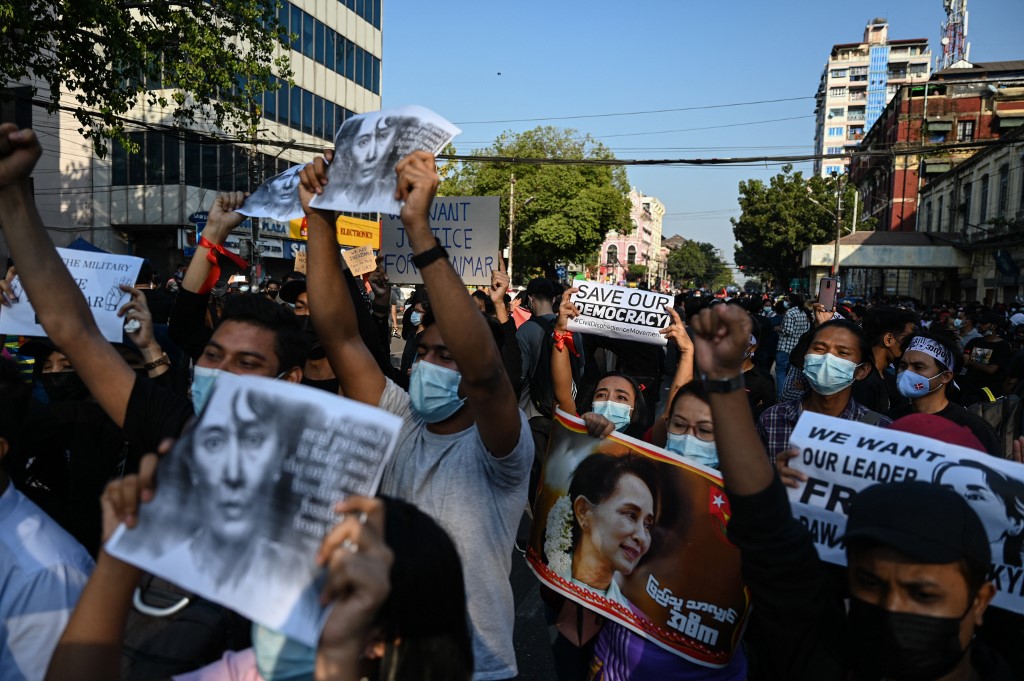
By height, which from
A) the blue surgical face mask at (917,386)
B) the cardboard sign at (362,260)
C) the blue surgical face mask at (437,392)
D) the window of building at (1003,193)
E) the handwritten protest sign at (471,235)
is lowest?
the blue surgical face mask at (917,386)

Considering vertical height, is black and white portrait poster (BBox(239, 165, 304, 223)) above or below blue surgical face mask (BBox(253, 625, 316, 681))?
above

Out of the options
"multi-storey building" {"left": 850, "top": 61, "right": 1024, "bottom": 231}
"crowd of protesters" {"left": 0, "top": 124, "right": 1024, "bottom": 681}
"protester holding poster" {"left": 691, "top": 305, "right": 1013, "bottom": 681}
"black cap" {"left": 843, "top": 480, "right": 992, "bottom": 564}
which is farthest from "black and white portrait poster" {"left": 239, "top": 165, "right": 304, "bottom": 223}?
"multi-storey building" {"left": 850, "top": 61, "right": 1024, "bottom": 231}

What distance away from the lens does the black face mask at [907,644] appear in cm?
161

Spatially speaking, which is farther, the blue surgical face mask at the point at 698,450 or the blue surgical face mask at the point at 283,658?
the blue surgical face mask at the point at 698,450

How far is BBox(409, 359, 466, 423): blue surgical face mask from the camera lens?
240 centimetres

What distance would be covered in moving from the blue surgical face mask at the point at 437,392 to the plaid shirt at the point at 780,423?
1666 millimetres

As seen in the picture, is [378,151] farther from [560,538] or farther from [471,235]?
[471,235]

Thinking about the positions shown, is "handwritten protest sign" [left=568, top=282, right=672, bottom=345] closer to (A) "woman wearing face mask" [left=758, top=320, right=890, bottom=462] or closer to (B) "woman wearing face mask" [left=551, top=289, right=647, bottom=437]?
(B) "woman wearing face mask" [left=551, top=289, right=647, bottom=437]

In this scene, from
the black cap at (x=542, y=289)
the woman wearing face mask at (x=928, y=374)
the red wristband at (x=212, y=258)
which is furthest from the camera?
the black cap at (x=542, y=289)

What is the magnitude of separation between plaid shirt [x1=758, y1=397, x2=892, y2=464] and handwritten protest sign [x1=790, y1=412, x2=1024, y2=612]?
3.89ft

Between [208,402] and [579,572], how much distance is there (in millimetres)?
1683

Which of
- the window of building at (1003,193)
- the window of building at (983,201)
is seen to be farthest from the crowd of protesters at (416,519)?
the window of building at (983,201)

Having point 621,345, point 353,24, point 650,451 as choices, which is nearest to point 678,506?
point 650,451

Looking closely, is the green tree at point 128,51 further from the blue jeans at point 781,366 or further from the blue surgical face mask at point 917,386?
the blue surgical face mask at point 917,386
